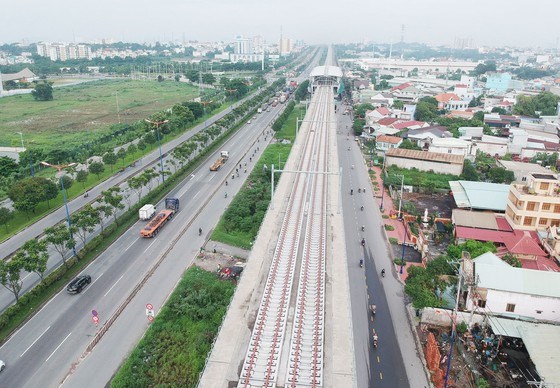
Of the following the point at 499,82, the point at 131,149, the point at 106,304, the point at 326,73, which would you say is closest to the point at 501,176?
the point at 106,304

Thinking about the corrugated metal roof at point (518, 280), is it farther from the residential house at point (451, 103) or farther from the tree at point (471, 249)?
the residential house at point (451, 103)

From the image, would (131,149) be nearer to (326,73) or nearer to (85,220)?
(85,220)

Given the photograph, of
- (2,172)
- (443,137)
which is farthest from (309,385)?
(443,137)

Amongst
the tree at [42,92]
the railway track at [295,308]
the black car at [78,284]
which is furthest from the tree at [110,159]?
the tree at [42,92]

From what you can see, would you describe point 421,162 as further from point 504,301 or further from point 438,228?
point 504,301

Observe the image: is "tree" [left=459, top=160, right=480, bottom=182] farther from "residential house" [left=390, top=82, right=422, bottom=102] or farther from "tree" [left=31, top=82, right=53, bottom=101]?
"tree" [left=31, top=82, right=53, bottom=101]
